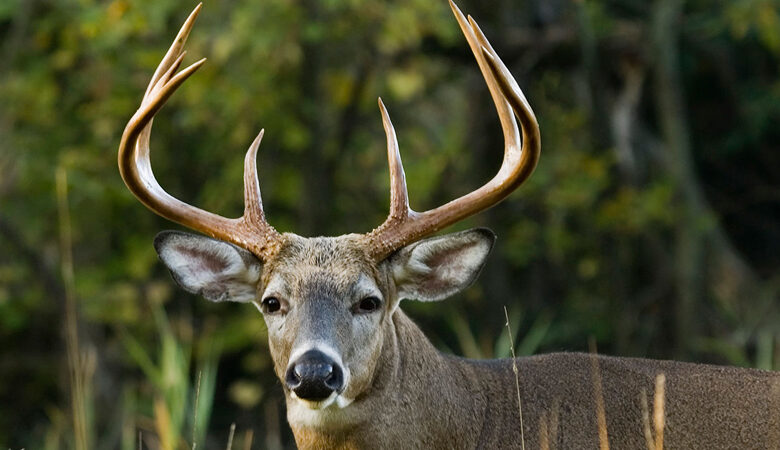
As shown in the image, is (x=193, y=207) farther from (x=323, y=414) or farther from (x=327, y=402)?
(x=327, y=402)

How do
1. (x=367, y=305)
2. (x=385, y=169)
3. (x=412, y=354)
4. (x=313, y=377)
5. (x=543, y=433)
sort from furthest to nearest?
(x=385, y=169) < (x=412, y=354) < (x=367, y=305) < (x=543, y=433) < (x=313, y=377)

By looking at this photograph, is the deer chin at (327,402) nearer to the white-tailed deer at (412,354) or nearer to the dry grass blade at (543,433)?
the white-tailed deer at (412,354)

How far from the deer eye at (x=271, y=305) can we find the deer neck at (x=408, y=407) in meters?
0.44

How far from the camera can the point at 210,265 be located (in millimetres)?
5891

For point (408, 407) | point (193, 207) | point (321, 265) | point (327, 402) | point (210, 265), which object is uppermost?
point (193, 207)

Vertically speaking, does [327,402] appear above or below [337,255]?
below

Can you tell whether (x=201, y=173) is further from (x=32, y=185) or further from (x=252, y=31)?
(x=252, y=31)

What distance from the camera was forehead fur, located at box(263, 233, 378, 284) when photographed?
18.2ft

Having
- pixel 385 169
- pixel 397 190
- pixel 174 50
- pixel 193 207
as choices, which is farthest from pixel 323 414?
pixel 385 169

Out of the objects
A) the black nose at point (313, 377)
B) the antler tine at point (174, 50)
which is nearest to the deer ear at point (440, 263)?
the black nose at point (313, 377)

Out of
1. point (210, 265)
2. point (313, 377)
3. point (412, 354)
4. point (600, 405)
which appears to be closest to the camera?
point (313, 377)

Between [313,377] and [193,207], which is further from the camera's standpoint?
[193,207]

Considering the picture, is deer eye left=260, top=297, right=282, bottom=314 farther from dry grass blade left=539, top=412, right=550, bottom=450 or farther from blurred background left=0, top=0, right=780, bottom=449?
blurred background left=0, top=0, right=780, bottom=449

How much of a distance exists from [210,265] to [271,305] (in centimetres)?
44
